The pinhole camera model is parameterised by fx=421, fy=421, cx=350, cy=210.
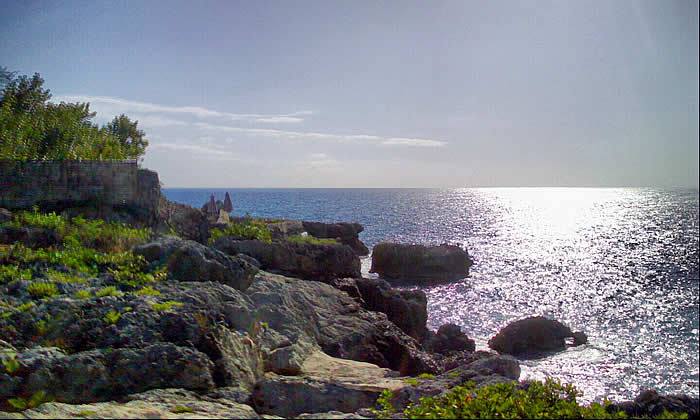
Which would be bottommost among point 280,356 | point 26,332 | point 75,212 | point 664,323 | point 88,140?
point 664,323

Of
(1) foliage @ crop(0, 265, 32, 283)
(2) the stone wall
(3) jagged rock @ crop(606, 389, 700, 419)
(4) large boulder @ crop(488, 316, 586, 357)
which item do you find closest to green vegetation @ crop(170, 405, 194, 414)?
(3) jagged rock @ crop(606, 389, 700, 419)

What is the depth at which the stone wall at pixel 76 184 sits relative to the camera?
14.3 metres

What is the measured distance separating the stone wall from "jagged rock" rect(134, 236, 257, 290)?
815 cm

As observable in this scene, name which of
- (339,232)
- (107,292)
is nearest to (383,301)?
(107,292)

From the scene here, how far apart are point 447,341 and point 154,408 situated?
17066 millimetres

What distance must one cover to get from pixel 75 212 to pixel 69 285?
867 cm

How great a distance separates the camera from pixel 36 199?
14.4 metres

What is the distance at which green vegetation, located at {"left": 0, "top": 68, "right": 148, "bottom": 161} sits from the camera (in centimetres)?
1582

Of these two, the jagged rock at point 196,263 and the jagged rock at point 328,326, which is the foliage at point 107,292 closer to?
the jagged rock at point 196,263

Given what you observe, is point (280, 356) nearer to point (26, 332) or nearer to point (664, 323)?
point (26, 332)

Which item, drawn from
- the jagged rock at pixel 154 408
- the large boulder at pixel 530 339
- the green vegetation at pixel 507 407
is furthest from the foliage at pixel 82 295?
the large boulder at pixel 530 339

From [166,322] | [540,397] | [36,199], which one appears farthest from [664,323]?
[36,199]

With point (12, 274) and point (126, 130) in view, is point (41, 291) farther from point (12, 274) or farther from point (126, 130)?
point (126, 130)

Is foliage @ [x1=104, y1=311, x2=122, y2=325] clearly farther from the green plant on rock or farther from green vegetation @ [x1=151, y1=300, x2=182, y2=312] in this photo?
the green plant on rock
